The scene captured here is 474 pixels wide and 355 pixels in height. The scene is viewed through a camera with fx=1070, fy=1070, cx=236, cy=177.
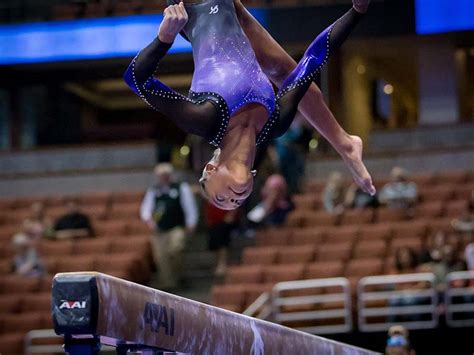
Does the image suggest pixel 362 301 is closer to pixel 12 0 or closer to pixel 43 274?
pixel 43 274

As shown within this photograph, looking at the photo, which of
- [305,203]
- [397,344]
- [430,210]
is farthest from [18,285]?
[397,344]

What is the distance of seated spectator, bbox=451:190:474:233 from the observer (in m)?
11.2

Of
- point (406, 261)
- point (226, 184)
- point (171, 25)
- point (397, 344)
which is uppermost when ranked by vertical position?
point (406, 261)

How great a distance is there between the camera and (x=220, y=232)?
12.4 meters

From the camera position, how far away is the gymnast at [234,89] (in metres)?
4.54

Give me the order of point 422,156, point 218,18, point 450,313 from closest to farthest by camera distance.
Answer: point 218,18 < point 450,313 < point 422,156

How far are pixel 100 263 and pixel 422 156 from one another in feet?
17.5

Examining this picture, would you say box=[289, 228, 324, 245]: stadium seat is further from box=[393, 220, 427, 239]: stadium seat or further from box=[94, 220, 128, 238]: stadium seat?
box=[94, 220, 128, 238]: stadium seat

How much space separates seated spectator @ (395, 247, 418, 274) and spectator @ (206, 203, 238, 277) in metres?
2.41

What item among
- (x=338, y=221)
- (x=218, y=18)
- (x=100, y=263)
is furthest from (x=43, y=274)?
(x=218, y=18)

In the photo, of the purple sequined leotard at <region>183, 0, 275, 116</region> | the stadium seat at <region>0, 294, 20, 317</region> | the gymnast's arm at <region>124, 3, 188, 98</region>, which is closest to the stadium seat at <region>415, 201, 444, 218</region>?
the stadium seat at <region>0, 294, 20, 317</region>

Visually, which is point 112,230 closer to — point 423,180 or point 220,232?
point 220,232

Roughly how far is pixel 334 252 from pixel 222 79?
689 cm

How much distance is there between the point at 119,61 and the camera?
16109 mm
